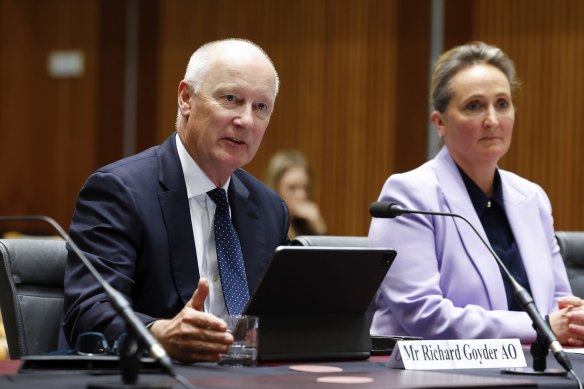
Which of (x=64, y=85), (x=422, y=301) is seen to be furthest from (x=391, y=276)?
(x=64, y=85)

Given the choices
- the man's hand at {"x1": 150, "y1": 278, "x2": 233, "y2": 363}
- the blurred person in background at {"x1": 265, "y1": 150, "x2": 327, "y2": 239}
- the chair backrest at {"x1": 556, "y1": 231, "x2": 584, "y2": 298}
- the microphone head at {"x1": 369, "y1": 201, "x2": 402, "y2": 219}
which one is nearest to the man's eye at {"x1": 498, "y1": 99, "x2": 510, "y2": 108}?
the chair backrest at {"x1": 556, "y1": 231, "x2": 584, "y2": 298}

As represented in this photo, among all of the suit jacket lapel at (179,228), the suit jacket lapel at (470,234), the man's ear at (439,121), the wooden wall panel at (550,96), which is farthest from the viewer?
the wooden wall panel at (550,96)

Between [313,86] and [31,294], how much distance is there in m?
4.89

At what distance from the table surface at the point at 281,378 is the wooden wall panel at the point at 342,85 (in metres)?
5.18

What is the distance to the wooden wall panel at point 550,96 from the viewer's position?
688 centimetres

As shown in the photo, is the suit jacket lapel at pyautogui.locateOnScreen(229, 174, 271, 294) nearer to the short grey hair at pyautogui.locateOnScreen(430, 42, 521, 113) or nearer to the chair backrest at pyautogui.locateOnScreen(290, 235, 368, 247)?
the chair backrest at pyautogui.locateOnScreen(290, 235, 368, 247)

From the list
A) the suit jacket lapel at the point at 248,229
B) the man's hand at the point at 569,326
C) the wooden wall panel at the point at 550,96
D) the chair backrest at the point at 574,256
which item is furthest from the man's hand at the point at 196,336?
the wooden wall panel at the point at 550,96

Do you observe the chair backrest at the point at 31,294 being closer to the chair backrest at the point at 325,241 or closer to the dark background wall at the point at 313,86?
the chair backrest at the point at 325,241

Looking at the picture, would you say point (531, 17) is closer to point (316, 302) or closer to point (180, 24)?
point (180, 24)

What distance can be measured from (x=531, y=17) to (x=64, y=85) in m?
3.77

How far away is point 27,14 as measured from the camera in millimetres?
8234

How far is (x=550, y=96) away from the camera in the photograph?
6965 millimetres

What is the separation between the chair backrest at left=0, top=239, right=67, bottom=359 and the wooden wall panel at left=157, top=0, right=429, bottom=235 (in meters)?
4.62

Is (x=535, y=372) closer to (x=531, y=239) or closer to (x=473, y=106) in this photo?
(x=531, y=239)
